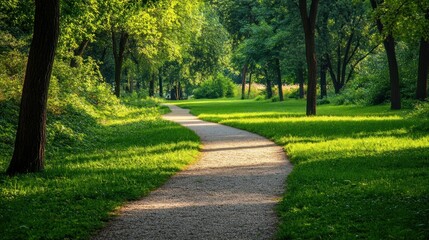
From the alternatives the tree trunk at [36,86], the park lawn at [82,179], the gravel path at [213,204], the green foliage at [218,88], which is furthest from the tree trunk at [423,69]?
the green foliage at [218,88]

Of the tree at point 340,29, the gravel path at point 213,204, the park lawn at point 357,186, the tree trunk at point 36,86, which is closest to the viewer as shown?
the park lawn at point 357,186

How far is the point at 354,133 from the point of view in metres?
16.3

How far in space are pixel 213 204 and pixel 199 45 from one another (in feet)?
146

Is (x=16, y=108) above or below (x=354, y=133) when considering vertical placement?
above

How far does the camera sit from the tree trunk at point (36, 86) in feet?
31.4

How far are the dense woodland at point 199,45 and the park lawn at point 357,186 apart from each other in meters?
5.44

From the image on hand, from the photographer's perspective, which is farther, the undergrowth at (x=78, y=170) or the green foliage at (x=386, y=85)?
the green foliage at (x=386, y=85)

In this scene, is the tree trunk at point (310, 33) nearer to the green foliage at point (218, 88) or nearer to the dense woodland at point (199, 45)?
the dense woodland at point (199, 45)

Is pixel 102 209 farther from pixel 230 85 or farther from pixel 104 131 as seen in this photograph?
pixel 230 85

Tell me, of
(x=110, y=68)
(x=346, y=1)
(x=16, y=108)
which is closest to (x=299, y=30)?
(x=346, y=1)

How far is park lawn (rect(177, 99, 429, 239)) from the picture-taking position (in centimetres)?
593

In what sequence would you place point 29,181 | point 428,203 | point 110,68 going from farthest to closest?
point 110,68 → point 29,181 → point 428,203

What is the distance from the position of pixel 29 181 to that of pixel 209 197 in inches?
141

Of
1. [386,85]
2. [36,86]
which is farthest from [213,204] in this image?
[386,85]
